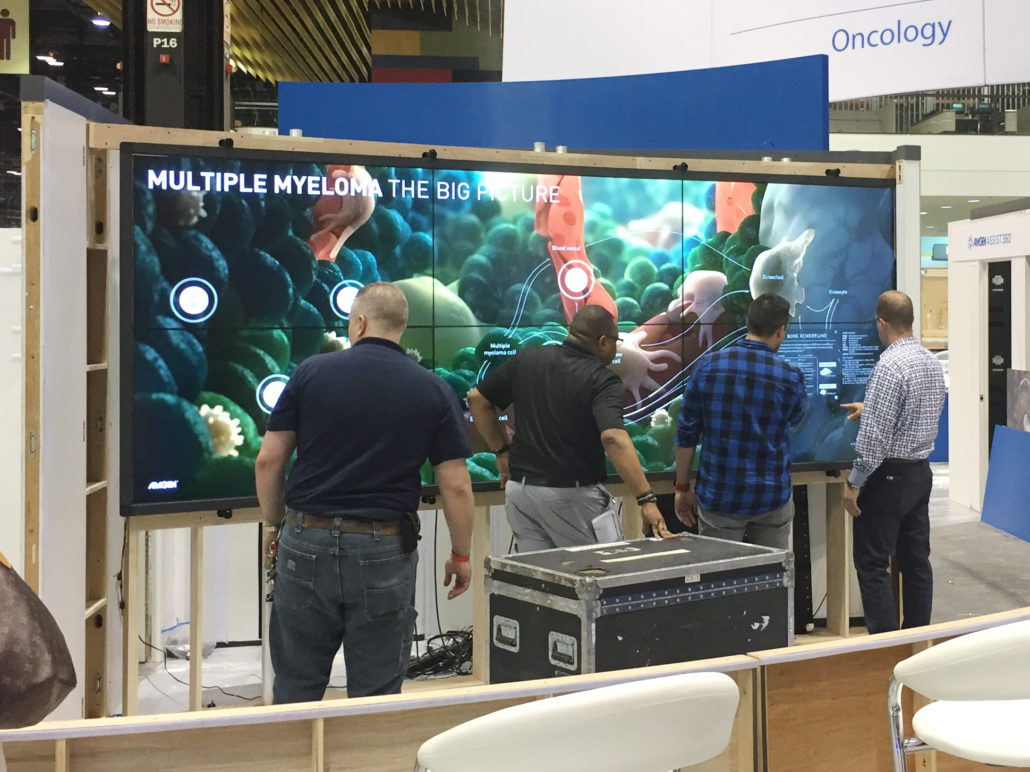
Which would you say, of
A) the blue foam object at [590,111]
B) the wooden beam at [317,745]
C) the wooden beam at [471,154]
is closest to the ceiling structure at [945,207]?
the blue foam object at [590,111]

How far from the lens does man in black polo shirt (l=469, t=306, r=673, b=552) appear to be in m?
3.87

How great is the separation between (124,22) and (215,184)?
7.21 ft

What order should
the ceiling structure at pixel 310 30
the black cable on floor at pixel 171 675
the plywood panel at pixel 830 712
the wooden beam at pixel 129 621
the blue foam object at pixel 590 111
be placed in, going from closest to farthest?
the plywood panel at pixel 830 712 → the wooden beam at pixel 129 621 → the black cable on floor at pixel 171 675 → the blue foam object at pixel 590 111 → the ceiling structure at pixel 310 30

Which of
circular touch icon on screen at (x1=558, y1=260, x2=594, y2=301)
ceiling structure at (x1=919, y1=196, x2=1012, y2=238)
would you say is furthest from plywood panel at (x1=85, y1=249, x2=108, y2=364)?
ceiling structure at (x1=919, y1=196, x2=1012, y2=238)

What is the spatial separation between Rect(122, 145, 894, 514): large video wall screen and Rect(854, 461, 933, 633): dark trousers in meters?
0.36

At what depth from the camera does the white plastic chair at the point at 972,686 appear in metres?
2.08

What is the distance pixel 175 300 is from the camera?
390cm

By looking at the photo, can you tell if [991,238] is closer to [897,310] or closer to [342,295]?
[897,310]

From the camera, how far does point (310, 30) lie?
39.0ft

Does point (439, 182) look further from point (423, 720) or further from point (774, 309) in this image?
point (423, 720)

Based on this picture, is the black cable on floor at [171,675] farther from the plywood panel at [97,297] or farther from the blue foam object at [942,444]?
the blue foam object at [942,444]

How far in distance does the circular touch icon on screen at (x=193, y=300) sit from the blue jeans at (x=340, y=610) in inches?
42.0

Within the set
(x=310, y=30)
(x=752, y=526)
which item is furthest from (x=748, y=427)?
(x=310, y=30)

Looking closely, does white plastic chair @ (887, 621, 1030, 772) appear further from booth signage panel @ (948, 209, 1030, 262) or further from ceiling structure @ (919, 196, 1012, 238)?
ceiling structure @ (919, 196, 1012, 238)
